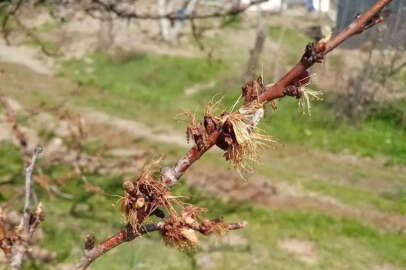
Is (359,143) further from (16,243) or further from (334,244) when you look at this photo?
(16,243)

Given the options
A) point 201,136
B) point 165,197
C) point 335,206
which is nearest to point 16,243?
point 165,197

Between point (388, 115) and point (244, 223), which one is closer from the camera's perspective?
point (244, 223)

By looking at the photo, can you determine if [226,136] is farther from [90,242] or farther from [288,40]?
[288,40]

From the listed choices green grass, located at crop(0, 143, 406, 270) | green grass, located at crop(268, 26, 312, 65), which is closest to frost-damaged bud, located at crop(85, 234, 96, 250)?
green grass, located at crop(0, 143, 406, 270)

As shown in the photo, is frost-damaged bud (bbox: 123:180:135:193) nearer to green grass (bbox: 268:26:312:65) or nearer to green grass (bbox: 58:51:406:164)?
green grass (bbox: 58:51:406:164)

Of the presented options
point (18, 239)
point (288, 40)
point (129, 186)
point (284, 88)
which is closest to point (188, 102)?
point (288, 40)

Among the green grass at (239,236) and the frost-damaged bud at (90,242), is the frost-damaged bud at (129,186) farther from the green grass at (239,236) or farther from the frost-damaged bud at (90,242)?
the green grass at (239,236)

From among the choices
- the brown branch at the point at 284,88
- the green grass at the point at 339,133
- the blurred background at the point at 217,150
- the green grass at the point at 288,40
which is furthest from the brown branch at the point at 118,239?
the green grass at the point at 288,40
